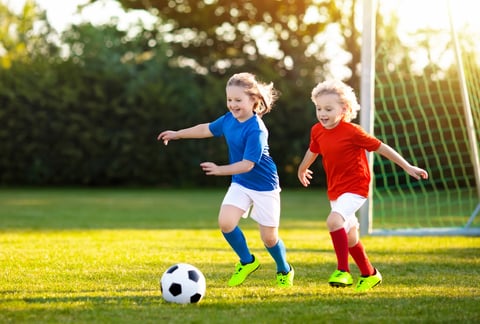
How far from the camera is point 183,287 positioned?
480 centimetres

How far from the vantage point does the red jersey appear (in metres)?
5.62

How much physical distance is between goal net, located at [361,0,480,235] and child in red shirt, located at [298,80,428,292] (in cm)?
397

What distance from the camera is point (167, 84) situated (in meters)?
25.7

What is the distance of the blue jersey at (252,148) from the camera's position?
5.59 metres

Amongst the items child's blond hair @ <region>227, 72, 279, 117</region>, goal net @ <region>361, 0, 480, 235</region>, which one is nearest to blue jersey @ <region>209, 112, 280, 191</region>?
child's blond hair @ <region>227, 72, 279, 117</region>

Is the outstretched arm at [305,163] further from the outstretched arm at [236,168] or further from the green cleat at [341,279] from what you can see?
the green cleat at [341,279]

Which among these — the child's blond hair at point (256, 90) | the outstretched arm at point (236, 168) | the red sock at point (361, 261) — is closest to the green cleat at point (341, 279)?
the red sock at point (361, 261)

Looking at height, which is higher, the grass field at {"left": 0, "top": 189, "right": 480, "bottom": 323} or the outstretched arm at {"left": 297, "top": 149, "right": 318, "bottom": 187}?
the outstretched arm at {"left": 297, "top": 149, "right": 318, "bottom": 187}

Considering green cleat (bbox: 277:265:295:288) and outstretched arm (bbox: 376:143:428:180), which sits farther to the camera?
green cleat (bbox: 277:265:295:288)

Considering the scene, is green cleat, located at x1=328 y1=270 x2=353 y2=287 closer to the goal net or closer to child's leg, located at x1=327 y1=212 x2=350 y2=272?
child's leg, located at x1=327 y1=212 x2=350 y2=272

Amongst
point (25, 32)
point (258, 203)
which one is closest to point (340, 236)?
point (258, 203)

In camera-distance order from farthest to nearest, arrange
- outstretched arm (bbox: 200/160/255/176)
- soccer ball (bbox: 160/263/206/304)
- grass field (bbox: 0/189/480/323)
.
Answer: outstretched arm (bbox: 200/160/255/176)
soccer ball (bbox: 160/263/206/304)
grass field (bbox: 0/189/480/323)

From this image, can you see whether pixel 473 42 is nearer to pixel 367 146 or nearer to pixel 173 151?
pixel 367 146

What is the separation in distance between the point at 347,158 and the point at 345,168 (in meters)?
0.07
